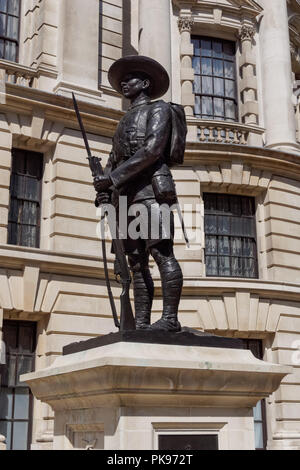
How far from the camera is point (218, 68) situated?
21656 millimetres

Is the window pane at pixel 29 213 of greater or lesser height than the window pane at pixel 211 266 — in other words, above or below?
above

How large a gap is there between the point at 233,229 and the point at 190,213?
179cm

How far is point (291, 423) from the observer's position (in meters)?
18.0

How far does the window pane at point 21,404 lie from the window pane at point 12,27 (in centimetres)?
1016

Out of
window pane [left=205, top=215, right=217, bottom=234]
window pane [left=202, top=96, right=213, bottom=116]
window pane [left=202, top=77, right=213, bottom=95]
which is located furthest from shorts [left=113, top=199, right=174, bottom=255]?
window pane [left=202, top=77, right=213, bottom=95]

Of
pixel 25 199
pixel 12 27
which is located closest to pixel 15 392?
pixel 25 199

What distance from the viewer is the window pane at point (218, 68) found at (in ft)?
70.8

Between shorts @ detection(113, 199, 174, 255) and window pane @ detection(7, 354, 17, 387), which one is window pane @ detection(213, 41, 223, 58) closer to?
window pane @ detection(7, 354, 17, 387)

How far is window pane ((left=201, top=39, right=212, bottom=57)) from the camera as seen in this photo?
70.6 feet

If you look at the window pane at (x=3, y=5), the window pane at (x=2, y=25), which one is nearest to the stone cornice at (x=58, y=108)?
the window pane at (x=2, y=25)

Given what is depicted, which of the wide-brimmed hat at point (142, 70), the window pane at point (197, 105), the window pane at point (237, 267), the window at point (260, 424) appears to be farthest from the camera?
the window pane at point (197, 105)

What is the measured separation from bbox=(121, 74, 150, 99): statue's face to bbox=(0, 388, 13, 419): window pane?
33.9ft

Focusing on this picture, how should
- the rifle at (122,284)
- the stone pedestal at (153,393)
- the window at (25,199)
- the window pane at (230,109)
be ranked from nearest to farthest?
the stone pedestal at (153,393), the rifle at (122,284), the window at (25,199), the window pane at (230,109)

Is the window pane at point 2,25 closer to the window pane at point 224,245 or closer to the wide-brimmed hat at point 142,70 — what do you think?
the window pane at point 224,245
